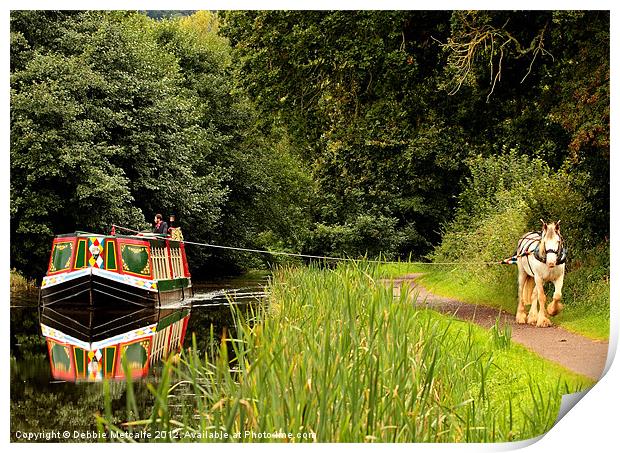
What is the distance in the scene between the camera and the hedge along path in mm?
8969

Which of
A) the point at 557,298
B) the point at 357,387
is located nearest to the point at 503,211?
the point at 557,298

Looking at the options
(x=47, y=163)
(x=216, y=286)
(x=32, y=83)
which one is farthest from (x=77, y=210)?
(x=216, y=286)

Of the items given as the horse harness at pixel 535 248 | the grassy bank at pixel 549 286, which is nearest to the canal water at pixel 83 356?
the grassy bank at pixel 549 286

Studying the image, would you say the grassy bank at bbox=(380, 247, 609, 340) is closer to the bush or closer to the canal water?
the bush

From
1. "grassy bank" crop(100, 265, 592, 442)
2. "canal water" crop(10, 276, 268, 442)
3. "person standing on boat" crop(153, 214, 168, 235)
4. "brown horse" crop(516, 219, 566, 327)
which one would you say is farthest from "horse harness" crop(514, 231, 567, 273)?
"person standing on boat" crop(153, 214, 168, 235)

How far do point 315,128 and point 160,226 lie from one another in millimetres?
2651

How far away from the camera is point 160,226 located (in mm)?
10656

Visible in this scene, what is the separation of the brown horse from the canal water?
2910 mm

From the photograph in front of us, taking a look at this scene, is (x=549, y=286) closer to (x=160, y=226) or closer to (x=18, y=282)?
(x=160, y=226)

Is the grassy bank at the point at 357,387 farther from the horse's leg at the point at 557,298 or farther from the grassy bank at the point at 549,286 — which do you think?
the horse's leg at the point at 557,298

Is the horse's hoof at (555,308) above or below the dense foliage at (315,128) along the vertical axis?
below

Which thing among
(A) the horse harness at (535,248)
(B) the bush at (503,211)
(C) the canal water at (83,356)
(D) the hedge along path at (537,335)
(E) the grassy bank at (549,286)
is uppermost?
(B) the bush at (503,211)

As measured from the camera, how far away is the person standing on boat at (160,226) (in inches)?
412
